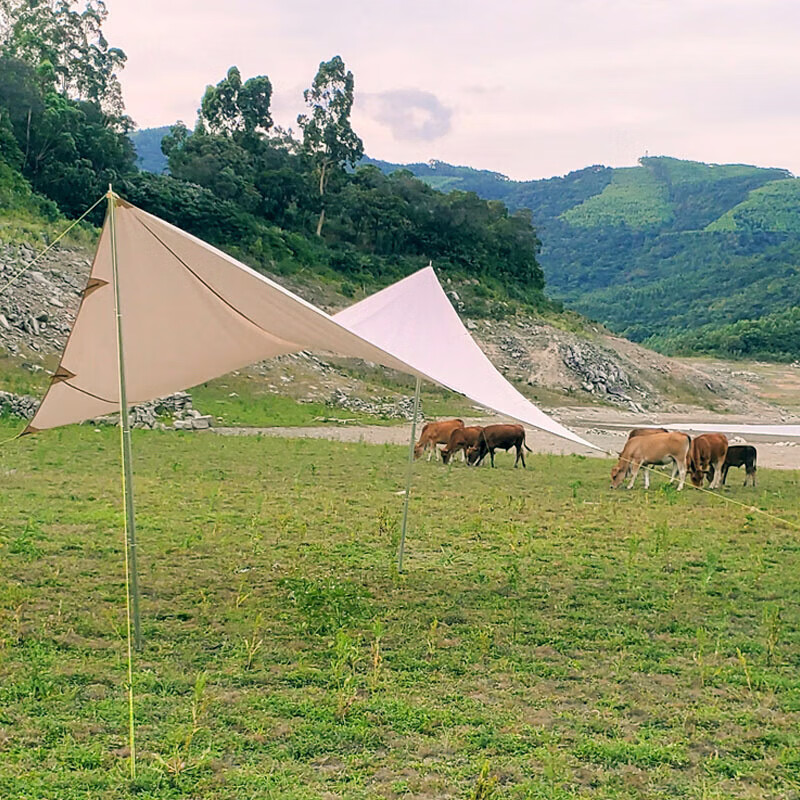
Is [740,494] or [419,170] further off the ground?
[419,170]

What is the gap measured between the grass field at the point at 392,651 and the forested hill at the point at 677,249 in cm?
5053

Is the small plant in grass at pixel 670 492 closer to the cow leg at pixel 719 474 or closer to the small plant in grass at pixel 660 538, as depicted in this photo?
the cow leg at pixel 719 474

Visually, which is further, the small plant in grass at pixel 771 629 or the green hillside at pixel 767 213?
the green hillside at pixel 767 213

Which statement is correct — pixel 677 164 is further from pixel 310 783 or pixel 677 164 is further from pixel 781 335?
pixel 310 783

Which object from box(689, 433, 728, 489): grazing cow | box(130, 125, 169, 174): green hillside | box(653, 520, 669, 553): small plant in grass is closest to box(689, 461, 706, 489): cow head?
box(689, 433, 728, 489): grazing cow

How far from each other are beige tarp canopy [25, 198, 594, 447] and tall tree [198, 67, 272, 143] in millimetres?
38457

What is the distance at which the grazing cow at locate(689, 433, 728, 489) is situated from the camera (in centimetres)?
1370

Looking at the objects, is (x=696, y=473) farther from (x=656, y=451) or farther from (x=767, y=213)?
(x=767, y=213)

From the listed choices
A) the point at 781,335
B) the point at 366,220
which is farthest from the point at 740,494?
the point at 781,335

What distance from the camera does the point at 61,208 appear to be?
33.0 m

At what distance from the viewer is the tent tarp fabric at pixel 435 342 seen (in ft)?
21.8

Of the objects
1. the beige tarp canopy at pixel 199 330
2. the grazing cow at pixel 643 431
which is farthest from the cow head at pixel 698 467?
the beige tarp canopy at pixel 199 330

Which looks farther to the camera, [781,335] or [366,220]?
[781,335]

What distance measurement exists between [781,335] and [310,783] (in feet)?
188
